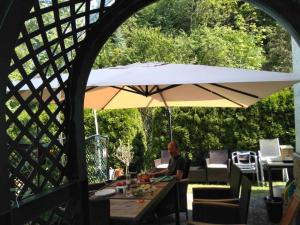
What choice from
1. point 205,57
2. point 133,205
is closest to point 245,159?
point 205,57

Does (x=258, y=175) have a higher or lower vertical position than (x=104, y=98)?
lower

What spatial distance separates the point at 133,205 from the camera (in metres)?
4.11

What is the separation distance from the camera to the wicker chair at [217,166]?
1031 centimetres

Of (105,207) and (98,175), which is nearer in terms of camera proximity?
(105,207)

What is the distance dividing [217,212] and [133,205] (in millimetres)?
997

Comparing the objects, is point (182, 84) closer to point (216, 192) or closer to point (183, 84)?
point (183, 84)

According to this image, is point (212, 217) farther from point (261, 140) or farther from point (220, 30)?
point (220, 30)

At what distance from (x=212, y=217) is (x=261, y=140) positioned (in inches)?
252

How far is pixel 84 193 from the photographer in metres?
2.61

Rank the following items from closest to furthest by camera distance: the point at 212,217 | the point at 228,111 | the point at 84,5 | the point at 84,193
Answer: the point at 84,5, the point at 84,193, the point at 212,217, the point at 228,111

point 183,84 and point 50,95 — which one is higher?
point 183,84

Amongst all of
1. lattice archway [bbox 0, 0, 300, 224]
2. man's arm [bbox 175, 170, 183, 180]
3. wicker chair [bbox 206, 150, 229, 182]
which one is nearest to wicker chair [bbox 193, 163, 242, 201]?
man's arm [bbox 175, 170, 183, 180]

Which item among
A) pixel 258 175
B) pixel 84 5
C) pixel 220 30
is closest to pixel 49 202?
pixel 84 5

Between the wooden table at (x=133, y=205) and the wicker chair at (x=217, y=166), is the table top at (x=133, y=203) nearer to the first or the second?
the wooden table at (x=133, y=205)
